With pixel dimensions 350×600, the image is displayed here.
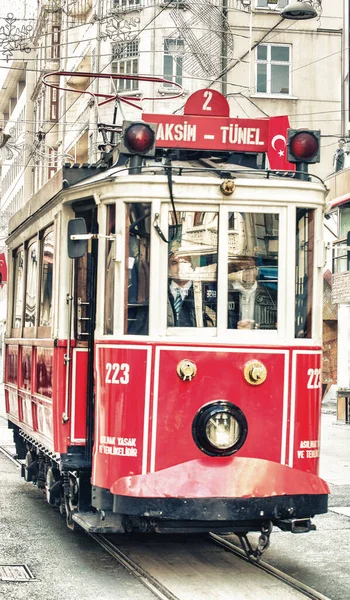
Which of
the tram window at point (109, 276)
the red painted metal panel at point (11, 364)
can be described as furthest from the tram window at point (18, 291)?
the tram window at point (109, 276)

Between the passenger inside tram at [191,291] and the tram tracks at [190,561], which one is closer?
the tram tracks at [190,561]

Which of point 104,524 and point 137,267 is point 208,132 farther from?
point 104,524

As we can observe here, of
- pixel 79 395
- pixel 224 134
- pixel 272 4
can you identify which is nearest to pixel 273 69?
pixel 272 4

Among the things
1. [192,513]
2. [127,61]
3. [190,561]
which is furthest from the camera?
[127,61]

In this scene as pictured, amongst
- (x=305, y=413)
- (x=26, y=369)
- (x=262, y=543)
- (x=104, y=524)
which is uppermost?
(x=26, y=369)

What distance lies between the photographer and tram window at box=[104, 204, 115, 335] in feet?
27.3

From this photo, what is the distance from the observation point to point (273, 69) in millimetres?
34656

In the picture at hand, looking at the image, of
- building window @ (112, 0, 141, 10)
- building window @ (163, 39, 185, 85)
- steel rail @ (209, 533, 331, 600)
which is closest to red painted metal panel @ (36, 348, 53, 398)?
steel rail @ (209, 533, 331, 600)

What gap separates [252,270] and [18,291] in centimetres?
472

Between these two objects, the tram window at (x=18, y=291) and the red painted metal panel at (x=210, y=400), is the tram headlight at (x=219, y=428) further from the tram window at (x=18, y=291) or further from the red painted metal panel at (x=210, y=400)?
the tram window at (x=18, y=291)

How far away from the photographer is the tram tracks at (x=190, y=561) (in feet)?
25.8

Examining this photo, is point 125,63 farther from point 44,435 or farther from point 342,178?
point 44,435

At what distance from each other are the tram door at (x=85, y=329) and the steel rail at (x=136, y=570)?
0.88 metres

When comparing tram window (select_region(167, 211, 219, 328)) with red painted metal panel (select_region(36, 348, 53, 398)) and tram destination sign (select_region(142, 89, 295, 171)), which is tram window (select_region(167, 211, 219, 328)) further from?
red painted metal panel (select_region(36, 348, 53, 398))
